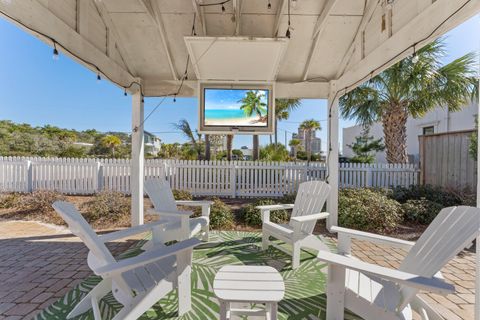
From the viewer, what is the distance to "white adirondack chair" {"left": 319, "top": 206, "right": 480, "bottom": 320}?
4.70 feet

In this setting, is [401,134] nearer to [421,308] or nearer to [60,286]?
[421,308]

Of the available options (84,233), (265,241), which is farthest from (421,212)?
(84,233)

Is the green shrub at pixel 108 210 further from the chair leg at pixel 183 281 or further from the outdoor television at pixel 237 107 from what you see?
the chair leg at pixel 183 281

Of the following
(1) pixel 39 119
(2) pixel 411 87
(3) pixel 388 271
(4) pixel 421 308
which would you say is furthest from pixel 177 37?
(1) pixel 39 119

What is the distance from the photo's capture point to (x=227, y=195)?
22.6 feet

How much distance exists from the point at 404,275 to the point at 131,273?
188 centimetres

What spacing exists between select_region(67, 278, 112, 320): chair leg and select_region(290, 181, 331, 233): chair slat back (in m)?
2.18

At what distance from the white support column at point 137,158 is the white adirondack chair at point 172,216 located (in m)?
0.72

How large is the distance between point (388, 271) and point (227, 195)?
558 cm

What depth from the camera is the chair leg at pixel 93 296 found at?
5.97 feet

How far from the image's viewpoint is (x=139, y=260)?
155 cm

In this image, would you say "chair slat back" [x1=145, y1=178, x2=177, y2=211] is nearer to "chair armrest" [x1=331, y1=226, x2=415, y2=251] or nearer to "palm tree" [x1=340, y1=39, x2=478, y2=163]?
"chair armrest" [x1=331, y1=226, x2=415, y2=251]

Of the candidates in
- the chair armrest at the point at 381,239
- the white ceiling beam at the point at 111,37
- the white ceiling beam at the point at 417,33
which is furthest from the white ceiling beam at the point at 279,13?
the chair armrest at the point at 381,239

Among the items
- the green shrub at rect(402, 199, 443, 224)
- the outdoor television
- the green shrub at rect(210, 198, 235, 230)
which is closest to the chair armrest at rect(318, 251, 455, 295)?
the outdoor television
